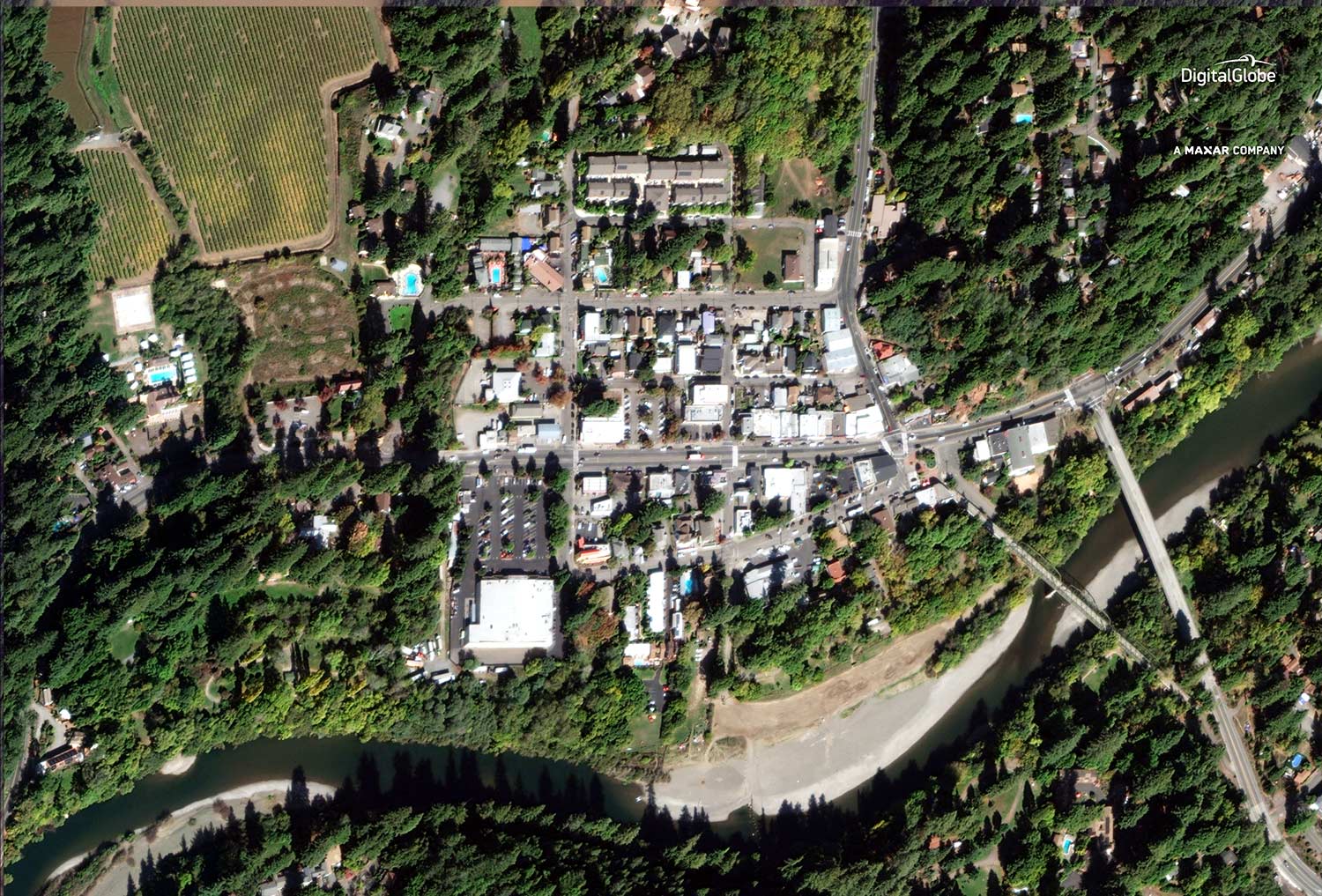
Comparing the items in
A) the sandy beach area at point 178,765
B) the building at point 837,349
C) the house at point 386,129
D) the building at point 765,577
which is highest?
the house at point 386,129

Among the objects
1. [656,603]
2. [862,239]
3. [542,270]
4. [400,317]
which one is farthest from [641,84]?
[656,603]

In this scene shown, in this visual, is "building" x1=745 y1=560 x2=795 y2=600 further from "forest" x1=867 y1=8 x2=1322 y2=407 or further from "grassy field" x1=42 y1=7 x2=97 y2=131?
"grassy field" x1=42 y1=7 x2=97 y2=131

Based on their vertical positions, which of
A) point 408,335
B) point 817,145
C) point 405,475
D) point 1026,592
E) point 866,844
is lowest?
point 866,844

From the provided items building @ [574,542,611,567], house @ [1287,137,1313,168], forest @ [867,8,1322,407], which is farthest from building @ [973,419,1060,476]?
building @ [574,542,611,567]

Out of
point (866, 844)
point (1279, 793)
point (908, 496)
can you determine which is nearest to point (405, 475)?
point (908, 496)

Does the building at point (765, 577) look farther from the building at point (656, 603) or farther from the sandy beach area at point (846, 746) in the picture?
the sandy beach area at point (846, 746)

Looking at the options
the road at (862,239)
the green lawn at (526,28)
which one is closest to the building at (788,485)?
the road at (862,239)

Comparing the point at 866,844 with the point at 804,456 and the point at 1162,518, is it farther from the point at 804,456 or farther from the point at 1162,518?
the point at 1162,518
